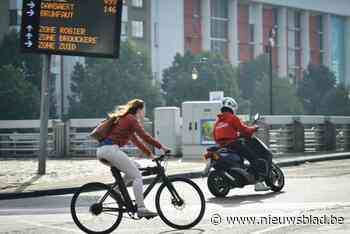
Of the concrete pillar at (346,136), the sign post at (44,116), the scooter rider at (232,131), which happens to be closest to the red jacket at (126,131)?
the scooter rider at (232,131)

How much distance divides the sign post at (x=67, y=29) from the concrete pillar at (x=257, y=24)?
290 feet

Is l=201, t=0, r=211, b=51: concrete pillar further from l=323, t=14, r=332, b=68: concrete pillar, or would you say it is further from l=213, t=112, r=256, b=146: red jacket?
l=213, t=112, r=256, b=146: red jacket

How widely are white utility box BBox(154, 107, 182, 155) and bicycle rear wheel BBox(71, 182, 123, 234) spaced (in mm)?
18127

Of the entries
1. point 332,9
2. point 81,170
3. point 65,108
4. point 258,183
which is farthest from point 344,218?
point 332,9

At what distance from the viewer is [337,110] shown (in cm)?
8912

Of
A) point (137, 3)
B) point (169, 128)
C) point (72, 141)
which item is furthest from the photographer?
point (137, 3)

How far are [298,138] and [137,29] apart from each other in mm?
63744

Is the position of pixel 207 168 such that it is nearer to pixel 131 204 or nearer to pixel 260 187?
pixel 260 187

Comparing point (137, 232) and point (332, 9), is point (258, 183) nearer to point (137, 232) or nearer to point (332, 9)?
point (137, 232)

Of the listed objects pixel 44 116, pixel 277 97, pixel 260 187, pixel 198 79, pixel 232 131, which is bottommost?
pixel 260 187

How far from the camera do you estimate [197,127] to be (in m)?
25.4

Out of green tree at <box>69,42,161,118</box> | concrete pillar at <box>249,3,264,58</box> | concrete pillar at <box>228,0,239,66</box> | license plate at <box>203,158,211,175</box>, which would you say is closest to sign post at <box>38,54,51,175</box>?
license plate at <box>203,158,211,175</box>

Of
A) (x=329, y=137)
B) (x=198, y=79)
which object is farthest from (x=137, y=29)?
(x=329, y=137)

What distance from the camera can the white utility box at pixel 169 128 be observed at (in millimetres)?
27250
